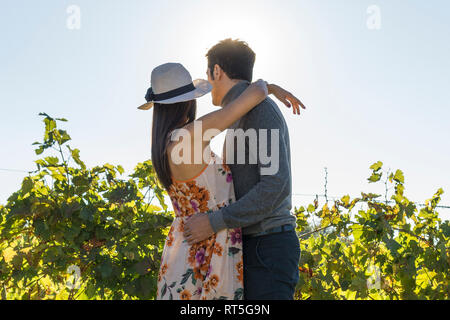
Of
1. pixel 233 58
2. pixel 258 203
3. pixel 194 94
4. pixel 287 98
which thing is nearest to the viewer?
pixel 258 203

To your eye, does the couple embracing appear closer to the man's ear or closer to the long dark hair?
the long dark hair

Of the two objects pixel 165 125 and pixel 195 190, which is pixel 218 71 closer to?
pixel 165 125

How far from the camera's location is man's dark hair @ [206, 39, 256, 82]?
2.51 meters

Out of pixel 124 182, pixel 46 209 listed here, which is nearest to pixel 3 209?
pixel 46 209

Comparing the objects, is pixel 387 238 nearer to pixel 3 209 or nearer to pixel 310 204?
pixel 310 204

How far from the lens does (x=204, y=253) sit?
219cm

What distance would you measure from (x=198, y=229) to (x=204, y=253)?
0.40 feet

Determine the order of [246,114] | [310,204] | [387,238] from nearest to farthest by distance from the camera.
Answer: [246,114] < [387,238] < [310,204]

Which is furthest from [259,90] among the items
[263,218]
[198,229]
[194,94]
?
[198,229]

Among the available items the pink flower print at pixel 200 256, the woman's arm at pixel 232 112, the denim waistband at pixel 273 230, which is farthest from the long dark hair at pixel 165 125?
the denim waistband at pixel 273 230

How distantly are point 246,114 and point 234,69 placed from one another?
31 cm

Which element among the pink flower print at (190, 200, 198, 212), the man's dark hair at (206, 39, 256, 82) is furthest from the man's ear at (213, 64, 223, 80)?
the pink flower print at (190, 200, 198, 212)

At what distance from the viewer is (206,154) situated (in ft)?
7.24
